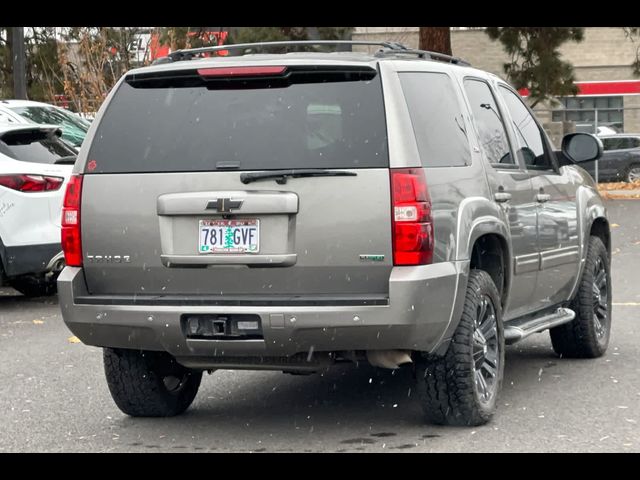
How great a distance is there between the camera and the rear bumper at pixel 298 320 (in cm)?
611

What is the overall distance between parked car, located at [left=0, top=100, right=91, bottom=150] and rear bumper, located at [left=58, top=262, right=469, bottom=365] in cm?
818

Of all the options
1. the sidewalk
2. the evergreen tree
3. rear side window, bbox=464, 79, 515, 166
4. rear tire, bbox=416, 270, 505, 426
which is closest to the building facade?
the sidewalk

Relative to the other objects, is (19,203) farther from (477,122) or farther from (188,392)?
(477,122)

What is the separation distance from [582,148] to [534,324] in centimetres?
130

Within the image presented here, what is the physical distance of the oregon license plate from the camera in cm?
623

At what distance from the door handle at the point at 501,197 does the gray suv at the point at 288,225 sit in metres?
0.13

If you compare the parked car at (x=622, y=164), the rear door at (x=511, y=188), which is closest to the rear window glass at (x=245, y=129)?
the rear door at (x=511, y=188)

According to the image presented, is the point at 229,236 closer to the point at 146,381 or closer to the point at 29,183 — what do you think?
the point at 146,381

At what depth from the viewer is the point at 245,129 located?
6.38 m

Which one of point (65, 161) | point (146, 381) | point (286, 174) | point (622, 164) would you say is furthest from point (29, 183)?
point (622, 164)

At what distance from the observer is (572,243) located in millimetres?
8477

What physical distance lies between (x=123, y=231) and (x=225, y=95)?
82 centimetres

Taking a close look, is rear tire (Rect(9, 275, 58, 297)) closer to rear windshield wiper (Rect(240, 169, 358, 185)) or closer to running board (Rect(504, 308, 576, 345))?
running board (Rect(504, 308, 576, 345))

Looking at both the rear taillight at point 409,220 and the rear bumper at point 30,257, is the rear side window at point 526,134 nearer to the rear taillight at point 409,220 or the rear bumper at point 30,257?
the rear taillight at point 409,220
